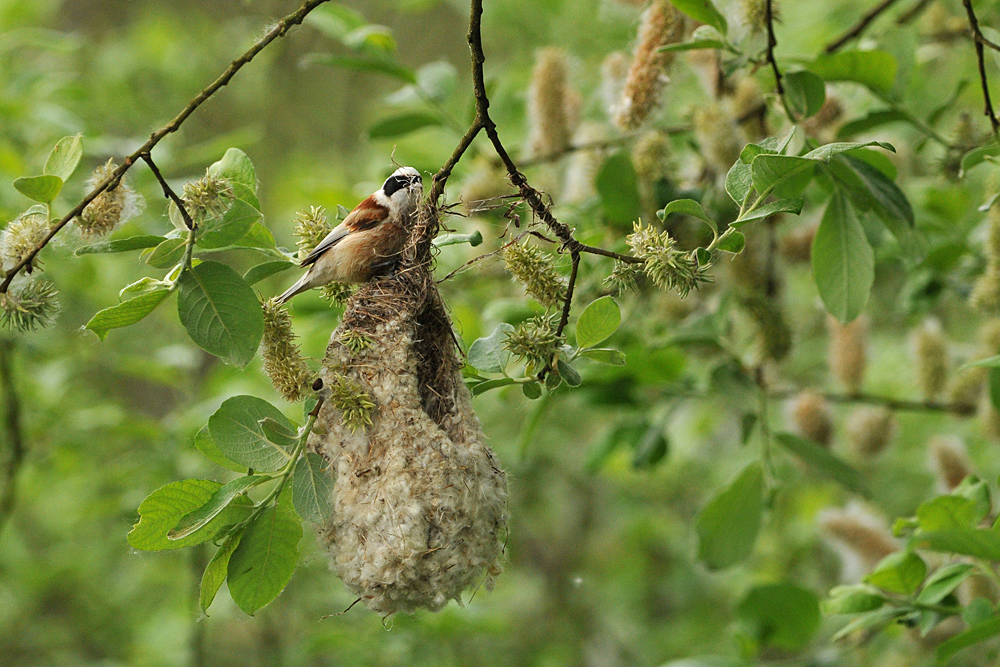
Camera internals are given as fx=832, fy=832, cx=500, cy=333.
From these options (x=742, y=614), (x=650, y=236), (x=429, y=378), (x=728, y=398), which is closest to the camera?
(x=650, y=236)

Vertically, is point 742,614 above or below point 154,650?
below

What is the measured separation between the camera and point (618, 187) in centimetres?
196

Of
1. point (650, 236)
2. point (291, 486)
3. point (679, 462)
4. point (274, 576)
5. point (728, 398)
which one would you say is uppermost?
point (679, 462)

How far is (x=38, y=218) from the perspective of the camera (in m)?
1.32

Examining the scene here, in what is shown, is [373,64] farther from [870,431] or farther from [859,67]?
[870,431]

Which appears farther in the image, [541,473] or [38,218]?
[541,473]

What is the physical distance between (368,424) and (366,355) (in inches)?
4.9

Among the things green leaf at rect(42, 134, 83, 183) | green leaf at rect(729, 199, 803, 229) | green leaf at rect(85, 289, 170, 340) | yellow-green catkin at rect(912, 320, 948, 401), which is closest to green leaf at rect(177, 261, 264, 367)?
green leaf at rect(85, 289, 170, 340)

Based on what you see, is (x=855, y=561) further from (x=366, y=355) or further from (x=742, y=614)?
(x=366, y=355)

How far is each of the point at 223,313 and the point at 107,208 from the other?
0.28 metres

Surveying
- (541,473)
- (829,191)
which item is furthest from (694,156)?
(541,473)

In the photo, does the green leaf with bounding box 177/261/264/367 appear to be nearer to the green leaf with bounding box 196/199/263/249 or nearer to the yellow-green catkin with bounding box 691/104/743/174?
the green leaf with bounding box 196/199/263/249

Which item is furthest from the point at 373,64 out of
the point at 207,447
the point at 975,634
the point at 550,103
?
the point at 975,634

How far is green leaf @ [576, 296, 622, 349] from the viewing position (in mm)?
1276
